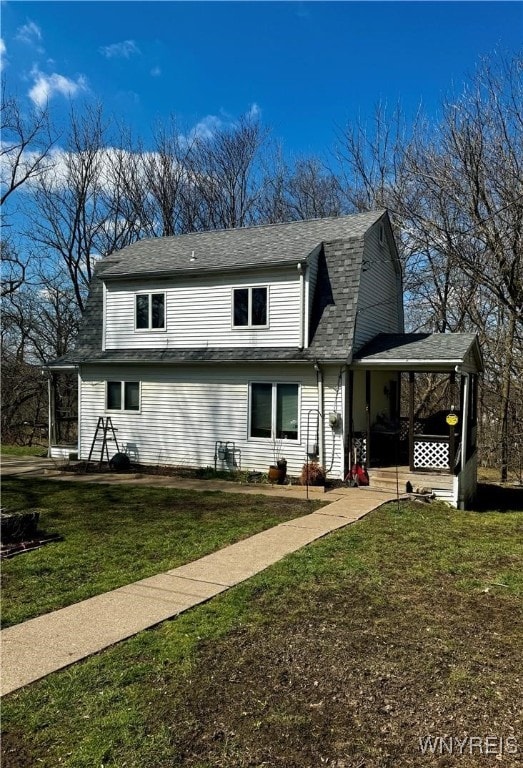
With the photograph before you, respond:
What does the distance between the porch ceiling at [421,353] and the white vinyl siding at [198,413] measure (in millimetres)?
996

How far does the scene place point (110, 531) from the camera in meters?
8.17

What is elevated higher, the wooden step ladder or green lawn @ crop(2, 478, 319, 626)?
the wooden step ladder

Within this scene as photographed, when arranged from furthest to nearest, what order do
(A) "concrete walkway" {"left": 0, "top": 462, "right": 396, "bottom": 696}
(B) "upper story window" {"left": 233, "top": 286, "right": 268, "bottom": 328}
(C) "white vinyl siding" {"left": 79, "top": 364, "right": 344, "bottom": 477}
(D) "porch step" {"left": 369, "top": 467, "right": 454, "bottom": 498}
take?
(B) "upper story window" {"left": 233, "top": 286, "right": 268, "bottom": 328}
(C) "white vinyl siding" {"left": 79, "top": 364, "right": 344, "bottom": 477}
(D) "porch step" {"left": 369, "top": 467, "right": 454, "bottom": 498}
(A) "concrete walkway" {"left": 0, "top": 462, "right": 396, "bottom": 696}

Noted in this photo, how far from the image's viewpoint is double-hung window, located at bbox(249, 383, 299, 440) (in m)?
13.3

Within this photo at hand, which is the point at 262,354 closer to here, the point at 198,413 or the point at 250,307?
the point at 250,307

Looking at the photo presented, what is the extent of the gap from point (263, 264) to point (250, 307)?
1.15 meters

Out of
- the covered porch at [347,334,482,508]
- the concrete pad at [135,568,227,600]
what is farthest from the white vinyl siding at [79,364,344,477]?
the concrete pad at [135,568,227,600]

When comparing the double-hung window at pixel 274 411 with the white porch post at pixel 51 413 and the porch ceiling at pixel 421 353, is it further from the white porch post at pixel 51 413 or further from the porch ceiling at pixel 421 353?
the white porch post at pixel 51 413

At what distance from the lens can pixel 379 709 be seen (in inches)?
→ 136

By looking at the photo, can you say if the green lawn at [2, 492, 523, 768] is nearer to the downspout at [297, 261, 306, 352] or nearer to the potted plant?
the potted plant

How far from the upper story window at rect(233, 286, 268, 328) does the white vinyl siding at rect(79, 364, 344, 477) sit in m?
1.14

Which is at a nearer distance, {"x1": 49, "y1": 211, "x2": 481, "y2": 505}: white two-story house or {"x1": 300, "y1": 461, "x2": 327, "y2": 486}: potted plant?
{"x1": 300, "y1": 461, "x2": 327, "y2": 486}: potted plant

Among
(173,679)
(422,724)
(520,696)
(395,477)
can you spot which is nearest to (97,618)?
(173,679)

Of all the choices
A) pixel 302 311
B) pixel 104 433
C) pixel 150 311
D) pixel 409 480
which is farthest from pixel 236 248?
pixel 409 480
